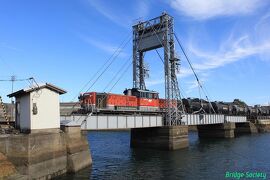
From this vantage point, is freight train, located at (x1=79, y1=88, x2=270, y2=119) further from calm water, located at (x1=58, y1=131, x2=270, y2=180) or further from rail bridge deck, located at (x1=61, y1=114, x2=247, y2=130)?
calm water, located at (x1=58, y1=131, x2=270, y2=180)

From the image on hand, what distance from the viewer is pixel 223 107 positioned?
9588cm

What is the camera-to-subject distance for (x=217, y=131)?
81.1 meters

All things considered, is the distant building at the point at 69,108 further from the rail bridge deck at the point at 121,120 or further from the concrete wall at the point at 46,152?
the concrete wall at the point at 46,152

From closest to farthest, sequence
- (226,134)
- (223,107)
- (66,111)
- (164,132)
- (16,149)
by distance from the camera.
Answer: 1. (16,149)
2. (66,111)
3. (164,132)
4. (226,134)
5. (223,107)

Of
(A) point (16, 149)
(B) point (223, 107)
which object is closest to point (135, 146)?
(A) point (16, 149)

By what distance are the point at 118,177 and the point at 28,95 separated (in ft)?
35.9

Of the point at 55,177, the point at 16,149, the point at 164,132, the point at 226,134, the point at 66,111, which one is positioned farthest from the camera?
the point at 226,134

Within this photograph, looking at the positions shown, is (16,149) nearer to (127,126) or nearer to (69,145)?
(69,145)

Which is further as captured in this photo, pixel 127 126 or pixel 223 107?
pixel 223 107

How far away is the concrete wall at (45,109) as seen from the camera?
29528 mm

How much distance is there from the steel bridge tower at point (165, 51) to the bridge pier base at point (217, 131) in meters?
23.7

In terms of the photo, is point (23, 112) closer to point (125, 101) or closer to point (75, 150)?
point (75, 150)

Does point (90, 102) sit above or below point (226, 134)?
above

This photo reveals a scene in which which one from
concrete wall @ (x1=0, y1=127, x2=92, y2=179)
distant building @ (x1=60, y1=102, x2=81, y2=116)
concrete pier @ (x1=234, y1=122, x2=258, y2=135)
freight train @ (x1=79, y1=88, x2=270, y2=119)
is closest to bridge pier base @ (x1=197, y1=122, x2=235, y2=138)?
concrete pier @ (x1=234, y1=122, x2=258, y2=135)
